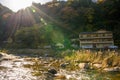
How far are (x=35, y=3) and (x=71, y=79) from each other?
4182 inches

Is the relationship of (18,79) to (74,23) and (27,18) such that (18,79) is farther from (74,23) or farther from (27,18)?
(27,18)

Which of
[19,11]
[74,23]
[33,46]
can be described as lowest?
[33,46]

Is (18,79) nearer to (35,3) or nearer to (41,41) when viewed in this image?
(41,41)

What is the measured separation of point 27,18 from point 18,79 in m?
88.5

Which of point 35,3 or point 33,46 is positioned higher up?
point 35,3

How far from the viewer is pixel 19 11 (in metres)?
118

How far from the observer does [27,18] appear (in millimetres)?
111750

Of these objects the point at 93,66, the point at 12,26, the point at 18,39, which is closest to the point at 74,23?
the point at 18,39

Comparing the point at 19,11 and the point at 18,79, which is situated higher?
the point at 19,11

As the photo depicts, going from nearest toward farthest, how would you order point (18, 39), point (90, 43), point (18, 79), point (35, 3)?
point (18, 79)
point (90, 43)
point (18, 39)
point (35, 3)

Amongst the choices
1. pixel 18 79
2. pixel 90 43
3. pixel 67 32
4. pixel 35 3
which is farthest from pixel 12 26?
pixel 18 79

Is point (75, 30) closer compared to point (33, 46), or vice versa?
point (33, 46)

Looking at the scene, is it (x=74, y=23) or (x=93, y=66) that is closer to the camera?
(x=93, y=66)

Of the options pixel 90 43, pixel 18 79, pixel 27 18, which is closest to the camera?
pixel 18 79
